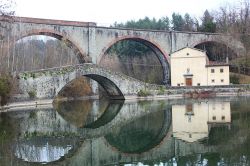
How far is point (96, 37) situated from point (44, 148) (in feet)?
114

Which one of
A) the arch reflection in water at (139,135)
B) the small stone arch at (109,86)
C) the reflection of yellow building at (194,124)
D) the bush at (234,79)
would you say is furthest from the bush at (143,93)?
the arch reflection in water at (139,135)

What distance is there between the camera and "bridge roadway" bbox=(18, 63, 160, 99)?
36906mm

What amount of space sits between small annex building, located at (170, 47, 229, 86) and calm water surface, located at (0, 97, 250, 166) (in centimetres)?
2788

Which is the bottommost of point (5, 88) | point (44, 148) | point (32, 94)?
point (44, 148)

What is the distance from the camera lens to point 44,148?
51.0 feet

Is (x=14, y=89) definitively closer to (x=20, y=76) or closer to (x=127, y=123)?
(x=20, y=76)

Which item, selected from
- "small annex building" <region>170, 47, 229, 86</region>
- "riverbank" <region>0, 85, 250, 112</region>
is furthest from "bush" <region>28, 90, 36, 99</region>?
"small annex building" <region>170, 47, 229, 86</region>

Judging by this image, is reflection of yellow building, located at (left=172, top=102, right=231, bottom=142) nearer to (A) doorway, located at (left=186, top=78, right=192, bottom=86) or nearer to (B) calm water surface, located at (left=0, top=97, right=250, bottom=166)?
(B) calm water surface, located at (left=0, top=97, right=250, bottom=166)

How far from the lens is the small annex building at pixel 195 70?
52125 mm

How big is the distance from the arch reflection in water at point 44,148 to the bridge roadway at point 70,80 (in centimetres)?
1944

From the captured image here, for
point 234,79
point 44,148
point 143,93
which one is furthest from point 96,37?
point 44,148

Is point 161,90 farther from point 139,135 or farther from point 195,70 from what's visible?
point 139,135

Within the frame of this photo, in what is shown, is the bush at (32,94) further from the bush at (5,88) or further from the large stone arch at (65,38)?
the large stone arch at (65,38)

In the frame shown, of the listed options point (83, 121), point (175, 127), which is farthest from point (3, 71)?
point (175, 127)
